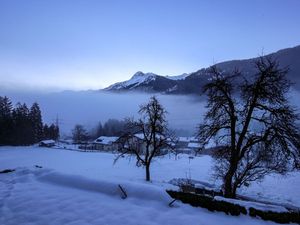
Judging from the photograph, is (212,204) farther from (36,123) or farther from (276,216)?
(36,123)

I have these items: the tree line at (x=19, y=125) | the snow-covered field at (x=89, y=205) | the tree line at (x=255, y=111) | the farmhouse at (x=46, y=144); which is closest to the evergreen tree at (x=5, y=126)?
the tree line at (x=19, y=125)

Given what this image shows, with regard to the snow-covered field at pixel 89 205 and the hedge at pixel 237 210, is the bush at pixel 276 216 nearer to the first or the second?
the hedge at pixel 237 210

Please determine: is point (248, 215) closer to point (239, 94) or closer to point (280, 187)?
point (239, 94)

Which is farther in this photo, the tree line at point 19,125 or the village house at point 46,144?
the village house at point 46,144

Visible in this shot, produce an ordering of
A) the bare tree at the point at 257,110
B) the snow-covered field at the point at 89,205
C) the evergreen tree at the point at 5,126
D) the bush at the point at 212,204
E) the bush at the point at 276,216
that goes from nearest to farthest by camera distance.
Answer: the snow-covered field at the point at 89,205
the bush at the point at 276,216
the bush at the point at 212,204
the bare tree at the point at 257,110
the evergreen tree at the point at 5,126

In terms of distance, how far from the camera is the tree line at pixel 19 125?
8456 cm

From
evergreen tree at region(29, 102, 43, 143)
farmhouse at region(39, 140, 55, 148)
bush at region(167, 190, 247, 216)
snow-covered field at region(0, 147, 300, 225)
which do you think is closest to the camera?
snow-covered field at region(0, 147, 300, 225)

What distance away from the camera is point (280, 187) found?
40.9m

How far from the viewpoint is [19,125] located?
8831 centimetres

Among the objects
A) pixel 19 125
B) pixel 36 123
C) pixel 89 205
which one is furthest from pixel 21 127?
pixel 89 205

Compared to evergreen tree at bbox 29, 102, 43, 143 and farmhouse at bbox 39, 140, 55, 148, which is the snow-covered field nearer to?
farmhouse at bbox 39, 140, 55, 148

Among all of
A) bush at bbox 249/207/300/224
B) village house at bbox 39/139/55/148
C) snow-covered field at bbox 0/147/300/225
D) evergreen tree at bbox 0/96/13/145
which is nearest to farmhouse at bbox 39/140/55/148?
village house at bbox 39/139/55/148

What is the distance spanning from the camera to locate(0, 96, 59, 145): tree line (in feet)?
277

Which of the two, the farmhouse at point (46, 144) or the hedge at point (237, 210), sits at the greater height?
the hedge at point (237, 210)
